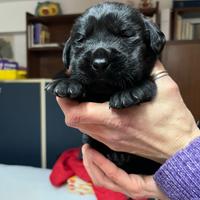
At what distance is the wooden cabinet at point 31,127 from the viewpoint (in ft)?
8.68

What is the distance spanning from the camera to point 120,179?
89 centimetres

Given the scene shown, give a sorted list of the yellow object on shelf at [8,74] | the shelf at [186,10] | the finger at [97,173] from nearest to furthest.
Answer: the finger at [97,173], the yellow object on shelf at [8,74], the shelf at [186,10]

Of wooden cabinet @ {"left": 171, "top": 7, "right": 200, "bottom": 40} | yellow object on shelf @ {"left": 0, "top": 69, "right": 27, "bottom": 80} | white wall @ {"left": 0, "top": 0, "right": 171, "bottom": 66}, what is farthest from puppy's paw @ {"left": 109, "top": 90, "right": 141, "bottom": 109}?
white wall @ {"left": 0, "top": 0, "right": 171, "bottom": 66}

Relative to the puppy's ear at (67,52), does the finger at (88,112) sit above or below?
below

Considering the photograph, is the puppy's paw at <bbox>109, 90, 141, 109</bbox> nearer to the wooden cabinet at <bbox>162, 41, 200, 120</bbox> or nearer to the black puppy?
the black puppy

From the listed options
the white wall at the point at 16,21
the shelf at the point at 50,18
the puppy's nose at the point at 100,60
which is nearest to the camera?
the puppy's nose at the point at 100,60

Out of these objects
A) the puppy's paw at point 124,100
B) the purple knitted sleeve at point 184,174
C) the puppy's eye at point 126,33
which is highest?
the puppy's eye at point 126,33

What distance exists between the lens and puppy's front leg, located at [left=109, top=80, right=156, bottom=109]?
723mm

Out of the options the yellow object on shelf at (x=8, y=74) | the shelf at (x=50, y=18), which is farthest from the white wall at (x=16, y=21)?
the yellow object on shelf at (x=8, y=74)

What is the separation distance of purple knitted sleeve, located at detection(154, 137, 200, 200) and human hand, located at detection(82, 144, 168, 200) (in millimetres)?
104

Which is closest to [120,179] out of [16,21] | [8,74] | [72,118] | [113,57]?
[72,118]

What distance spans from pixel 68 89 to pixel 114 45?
0.15 meters

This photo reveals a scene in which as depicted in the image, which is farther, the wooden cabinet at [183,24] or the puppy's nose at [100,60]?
the wooden cabinet at [183,24]

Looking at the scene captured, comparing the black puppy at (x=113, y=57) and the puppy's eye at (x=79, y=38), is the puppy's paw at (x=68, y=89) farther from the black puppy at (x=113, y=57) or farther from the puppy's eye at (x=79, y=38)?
the puppy's eye at (x=79, y=38)
